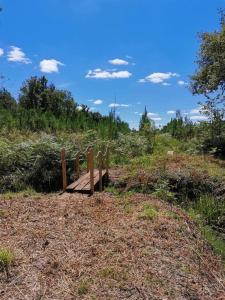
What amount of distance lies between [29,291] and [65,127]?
15.9 metres

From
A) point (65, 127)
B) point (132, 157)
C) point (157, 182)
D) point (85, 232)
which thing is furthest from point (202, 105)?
point (85, 232)

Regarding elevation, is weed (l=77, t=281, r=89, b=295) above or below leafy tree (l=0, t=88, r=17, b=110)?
below

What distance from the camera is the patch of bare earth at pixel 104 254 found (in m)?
4.12

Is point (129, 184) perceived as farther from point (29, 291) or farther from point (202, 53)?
point (202, 53)

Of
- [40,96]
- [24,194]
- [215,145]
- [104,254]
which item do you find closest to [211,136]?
[215,145]

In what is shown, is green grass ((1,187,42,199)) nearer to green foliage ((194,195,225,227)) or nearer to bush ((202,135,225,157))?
green foliage ((194,195,225,227))

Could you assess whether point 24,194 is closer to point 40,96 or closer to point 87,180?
point 87,180

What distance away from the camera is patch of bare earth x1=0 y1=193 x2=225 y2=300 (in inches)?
162

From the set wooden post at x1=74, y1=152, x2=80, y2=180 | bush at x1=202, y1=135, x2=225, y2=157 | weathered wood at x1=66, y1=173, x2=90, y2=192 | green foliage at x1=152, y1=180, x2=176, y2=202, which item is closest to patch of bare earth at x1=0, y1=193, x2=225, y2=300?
weathered wood at x1=66, y1=173, x2=90, y2=192

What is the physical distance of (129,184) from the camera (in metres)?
9.97

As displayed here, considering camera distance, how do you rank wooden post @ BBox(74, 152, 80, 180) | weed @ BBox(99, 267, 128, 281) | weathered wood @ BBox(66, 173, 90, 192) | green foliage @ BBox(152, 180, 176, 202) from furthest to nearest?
wooden post @ BBox(74, 152, 80, 180), green foliage @ BBox(152, 180, 176, 202), weathered wood @ BBox(66, 173, 90, 192), weed @ BBox(99, 267, 128, 281)

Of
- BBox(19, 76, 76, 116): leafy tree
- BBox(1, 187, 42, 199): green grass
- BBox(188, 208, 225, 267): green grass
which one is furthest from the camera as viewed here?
BBox(19, 76, 76, 116): leafy tree

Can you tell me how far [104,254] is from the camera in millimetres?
4961

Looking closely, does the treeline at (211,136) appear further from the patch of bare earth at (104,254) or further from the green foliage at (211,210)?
the patch of bare earth at (104,254)
